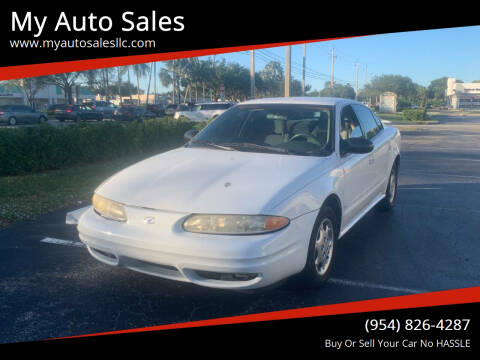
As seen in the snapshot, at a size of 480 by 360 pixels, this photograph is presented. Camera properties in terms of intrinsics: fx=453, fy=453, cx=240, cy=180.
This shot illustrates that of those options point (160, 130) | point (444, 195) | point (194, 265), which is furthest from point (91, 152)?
point (194, 265)

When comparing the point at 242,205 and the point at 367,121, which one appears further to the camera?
the point at 367,121

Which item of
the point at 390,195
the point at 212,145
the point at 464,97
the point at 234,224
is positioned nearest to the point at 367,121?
the point at 390,195

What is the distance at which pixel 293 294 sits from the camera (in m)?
3.76

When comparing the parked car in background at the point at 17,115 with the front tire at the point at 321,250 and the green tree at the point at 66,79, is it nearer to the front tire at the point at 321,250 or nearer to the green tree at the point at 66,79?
the green tree at the point at 66,79

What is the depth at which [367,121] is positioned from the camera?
5.73 metres

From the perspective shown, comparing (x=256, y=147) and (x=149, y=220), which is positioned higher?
(x=256, y=147)

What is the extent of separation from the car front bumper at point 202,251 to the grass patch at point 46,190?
3.12m

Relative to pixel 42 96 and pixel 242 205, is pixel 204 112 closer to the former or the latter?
pixel 242 205

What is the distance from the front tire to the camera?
362cm

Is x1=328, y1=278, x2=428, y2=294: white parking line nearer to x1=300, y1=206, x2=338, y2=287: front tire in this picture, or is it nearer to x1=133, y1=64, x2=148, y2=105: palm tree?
x1=300, y1=206, x2=338, y2=287: front tire

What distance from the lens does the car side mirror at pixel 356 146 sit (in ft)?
14.2

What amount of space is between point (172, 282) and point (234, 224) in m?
1.15

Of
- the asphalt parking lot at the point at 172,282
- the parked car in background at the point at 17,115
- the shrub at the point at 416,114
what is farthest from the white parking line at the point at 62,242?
the shrub at the point at 416,114

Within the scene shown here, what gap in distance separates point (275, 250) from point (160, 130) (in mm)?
10760
